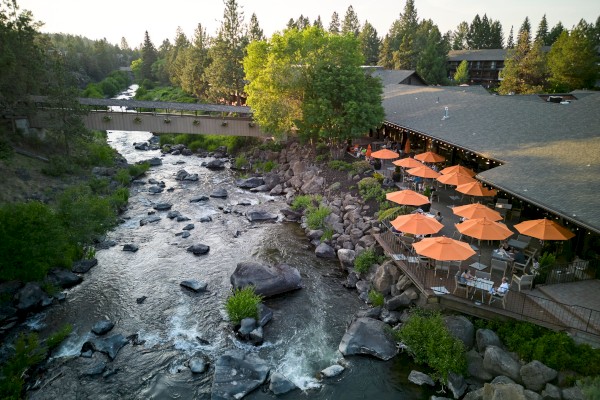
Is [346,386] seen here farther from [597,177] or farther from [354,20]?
[354,20]

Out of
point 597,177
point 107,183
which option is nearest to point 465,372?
point 597,177

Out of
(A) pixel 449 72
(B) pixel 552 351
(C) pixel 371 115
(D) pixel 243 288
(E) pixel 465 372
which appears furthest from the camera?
(A) pixel 449 72

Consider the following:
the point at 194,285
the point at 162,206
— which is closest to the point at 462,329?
the point at 194,285

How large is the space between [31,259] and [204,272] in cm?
788

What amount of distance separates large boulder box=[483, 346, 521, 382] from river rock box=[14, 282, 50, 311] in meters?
18.5

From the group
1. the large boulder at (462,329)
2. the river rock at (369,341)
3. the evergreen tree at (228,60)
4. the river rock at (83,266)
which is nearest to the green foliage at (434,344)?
the large boulder at (462,329)

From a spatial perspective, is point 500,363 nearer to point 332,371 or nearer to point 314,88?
point 332,371

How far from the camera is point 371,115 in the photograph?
33.2 m

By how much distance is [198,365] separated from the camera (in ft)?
51.0

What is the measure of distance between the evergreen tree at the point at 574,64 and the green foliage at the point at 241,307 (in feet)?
182

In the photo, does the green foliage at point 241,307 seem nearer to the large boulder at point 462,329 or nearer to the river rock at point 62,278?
the large boulder at point 462,329

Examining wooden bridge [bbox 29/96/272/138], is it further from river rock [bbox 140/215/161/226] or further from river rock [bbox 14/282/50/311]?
river rock [bbox 14/282/50/311]

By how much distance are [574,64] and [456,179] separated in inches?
1802

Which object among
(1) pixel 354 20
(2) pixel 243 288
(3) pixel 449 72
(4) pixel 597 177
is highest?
(1) pixel 354 20
